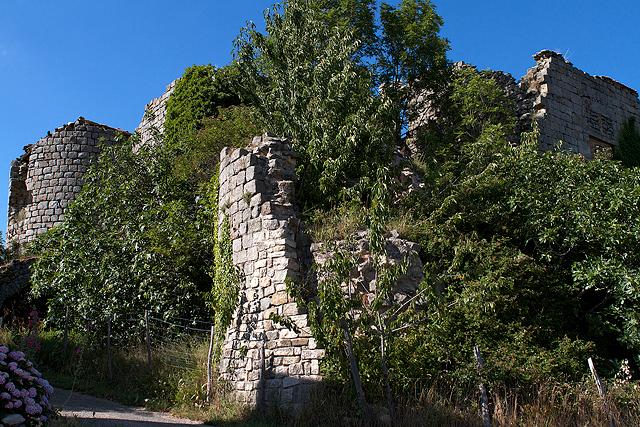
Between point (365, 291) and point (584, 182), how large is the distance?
5.07 m

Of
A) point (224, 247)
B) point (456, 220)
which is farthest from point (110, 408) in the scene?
point (456, 220)

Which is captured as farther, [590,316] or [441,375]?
[590,316]

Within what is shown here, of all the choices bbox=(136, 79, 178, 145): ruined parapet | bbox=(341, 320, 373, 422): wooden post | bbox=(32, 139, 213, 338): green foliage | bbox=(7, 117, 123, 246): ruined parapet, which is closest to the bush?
bbox=(341, 320, 373, 422): wooden post

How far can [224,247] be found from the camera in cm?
1034

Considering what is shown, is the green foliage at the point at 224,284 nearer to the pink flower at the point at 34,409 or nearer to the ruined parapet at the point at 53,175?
the pink flower at the point at 34,409

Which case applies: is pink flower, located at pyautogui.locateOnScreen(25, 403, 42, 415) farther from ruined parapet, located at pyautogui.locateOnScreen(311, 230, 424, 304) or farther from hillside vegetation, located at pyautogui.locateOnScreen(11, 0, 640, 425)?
ruined parapet, located at pyautogui.locateOnScreen(311, 230, 424, 304)

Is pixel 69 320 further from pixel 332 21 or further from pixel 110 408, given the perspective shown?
pixel 332 21

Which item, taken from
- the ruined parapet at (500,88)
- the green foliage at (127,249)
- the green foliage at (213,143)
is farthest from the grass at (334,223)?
the ruined parapet at (500,88)

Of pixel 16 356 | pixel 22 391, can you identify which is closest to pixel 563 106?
Result: pixel 16 356

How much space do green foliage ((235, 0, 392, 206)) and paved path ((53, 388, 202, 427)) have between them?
14.8 feet

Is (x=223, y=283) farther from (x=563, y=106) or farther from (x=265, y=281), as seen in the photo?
(x=563, y=106)

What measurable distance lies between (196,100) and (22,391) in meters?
11.2

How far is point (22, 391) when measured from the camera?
6.64 m

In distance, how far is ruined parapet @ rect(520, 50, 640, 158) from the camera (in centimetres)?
1631
